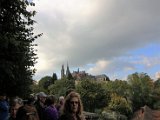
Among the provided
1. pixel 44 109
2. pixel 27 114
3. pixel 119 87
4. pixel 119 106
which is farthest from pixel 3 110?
pixel 119 87

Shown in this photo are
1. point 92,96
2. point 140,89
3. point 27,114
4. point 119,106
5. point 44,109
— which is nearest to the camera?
point 27,114

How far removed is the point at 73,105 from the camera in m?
6.84

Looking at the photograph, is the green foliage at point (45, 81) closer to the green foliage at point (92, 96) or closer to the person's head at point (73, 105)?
the green foliage at point (92, 96)

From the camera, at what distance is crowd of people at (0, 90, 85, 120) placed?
6.83 m

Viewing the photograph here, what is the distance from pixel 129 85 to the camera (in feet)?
421

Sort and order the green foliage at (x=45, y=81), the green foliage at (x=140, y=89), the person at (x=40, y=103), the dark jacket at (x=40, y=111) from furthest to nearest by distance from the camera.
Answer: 1. the green foliage at (x=45, y=81)
2. the green foliage at (x=140, y=89)
3. the person at (x=40, y=103)
4. the dark jacket at (x=40, y=111)

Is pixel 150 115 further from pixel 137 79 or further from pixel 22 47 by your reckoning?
pixel 22 47

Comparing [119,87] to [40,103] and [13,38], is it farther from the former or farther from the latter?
[40,103]

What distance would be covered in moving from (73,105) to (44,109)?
427 centimetres

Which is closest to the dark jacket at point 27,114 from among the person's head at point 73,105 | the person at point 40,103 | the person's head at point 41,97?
the person at point 40,103

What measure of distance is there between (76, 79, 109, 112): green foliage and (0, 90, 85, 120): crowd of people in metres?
86.8

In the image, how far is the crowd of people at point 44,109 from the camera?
22.4ft

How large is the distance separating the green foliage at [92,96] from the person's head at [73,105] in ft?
300

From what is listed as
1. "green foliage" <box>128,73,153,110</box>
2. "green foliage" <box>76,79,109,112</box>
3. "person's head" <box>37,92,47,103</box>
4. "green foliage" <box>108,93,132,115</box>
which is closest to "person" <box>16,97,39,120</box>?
"person's head" <box>37,92,47,103</box>
